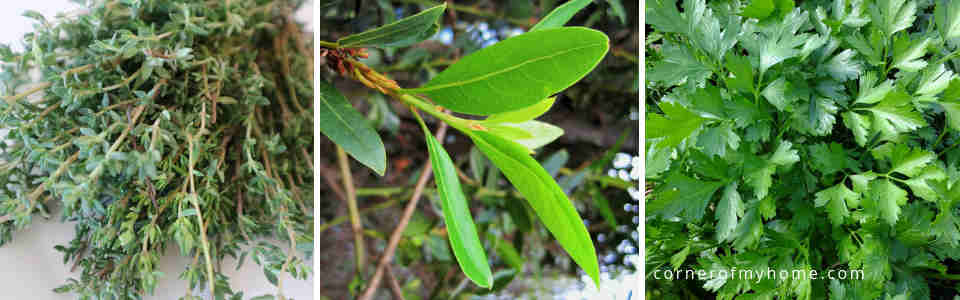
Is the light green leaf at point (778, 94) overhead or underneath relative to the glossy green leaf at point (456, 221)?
overhead

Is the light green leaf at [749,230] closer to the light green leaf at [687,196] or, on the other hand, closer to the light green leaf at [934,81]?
the light green leaf at [687,196]

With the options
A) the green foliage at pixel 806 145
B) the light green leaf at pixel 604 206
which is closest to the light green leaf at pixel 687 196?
the green foliage at pixel 806 145

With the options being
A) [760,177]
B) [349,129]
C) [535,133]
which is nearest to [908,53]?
[760,177]

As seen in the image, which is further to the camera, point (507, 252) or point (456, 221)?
point (507, 252)

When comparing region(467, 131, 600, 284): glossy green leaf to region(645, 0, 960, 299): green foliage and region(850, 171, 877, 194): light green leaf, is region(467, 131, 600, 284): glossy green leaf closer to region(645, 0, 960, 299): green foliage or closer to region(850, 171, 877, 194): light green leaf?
region(645, 0, 960, 299): green foliage

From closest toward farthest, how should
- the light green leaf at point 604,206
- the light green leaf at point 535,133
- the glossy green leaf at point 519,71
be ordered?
the glossy green leaf at point 519,71, the light green leaf at point 535,133, the light green leaf at point 604,206

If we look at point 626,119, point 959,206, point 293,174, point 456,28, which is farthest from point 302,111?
point 959,206

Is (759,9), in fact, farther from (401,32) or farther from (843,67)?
(401,32)
